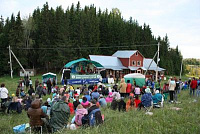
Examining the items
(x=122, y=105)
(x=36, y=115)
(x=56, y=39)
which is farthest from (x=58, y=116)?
(x=56, y=39)

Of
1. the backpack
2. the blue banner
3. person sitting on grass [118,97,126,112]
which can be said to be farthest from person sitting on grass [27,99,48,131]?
the blue banner

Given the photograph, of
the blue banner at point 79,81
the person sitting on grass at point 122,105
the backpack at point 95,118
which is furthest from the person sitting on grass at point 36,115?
the blue banner at point 79,81

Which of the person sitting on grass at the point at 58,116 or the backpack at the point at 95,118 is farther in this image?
the backpack at the point at 95,118

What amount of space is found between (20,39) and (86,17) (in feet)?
56.2

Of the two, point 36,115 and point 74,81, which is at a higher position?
point 36,115

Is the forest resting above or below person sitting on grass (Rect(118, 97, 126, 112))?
above

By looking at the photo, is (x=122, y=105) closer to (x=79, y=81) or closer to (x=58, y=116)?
(x=58, y=116)

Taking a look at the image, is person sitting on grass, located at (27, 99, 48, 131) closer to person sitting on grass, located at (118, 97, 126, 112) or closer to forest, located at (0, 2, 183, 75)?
person sitting on grass, located at (118, 97, 126, 112)

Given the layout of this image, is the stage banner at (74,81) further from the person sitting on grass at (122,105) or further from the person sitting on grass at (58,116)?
the person sitting on grass at (58,116)

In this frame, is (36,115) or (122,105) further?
(122,105)

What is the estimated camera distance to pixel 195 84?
1491cm

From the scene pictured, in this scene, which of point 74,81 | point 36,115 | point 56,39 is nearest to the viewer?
point 36,115

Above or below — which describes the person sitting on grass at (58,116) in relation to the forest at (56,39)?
below

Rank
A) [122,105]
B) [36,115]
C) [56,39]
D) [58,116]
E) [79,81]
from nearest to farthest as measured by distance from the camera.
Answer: [36,115], [58,116], [122,105], [79,81], [56,39]
